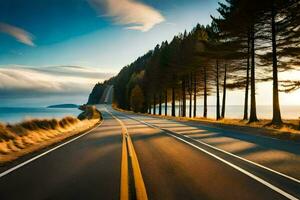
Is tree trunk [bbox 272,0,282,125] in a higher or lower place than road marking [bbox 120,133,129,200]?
higher

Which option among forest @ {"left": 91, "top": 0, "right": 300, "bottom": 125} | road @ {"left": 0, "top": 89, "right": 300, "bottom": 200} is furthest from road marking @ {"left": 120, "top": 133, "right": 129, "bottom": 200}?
forest @ {"left": 91, "top": 0, "right": 300, "bottom": 125}

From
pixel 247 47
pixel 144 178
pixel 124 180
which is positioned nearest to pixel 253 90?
pixel 247 47

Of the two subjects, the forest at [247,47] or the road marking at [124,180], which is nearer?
the road marking at [124,180]

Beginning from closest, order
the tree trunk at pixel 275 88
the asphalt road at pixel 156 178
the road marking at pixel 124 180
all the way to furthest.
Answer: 1. the road marking at pixel 124 180
2. the asphalt road at pixel 156 178
3. the tree trunk at pixel 275 88

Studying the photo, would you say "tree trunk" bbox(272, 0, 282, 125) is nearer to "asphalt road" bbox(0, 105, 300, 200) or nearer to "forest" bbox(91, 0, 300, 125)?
"forest" bbox(91, 0, 300, 125)

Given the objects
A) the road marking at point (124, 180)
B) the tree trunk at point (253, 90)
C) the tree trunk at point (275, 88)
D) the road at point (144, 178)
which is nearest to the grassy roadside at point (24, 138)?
the road at point (144, 178)

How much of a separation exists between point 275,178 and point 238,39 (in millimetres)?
30633

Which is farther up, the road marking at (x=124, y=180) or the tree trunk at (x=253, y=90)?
the tree trunk at (x=253, y=90)

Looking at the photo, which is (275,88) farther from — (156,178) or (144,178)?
(144,178)

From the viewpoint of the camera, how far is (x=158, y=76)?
7775 cm

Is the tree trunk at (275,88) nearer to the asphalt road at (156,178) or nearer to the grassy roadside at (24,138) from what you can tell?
the grassy roadside at (24,138)

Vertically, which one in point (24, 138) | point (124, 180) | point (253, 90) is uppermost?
point (253, 90)

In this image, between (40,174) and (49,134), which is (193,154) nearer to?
(40,174)

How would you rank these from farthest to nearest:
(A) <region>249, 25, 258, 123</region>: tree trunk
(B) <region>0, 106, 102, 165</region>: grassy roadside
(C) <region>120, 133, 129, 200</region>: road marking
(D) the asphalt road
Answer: (A) <region>249, 25, 258, 123</region>: tree trunk, (B) <region>0, 106, 102, 165</region>: grassy roadside, (D) the asphalt road, (C) <region>120, 133, 129, 200</region>: road marking
